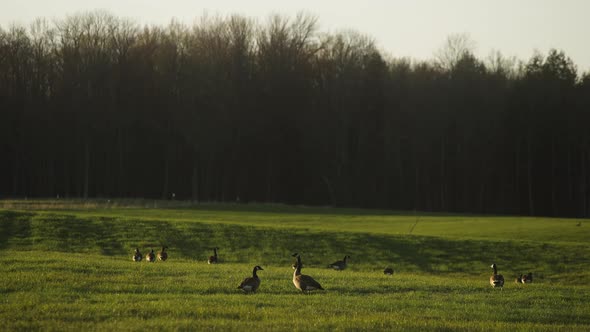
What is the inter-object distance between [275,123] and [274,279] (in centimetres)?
7686

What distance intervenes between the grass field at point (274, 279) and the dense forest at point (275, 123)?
4639cm

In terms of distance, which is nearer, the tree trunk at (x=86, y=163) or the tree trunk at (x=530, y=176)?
the tree trunk at (x=86, y=163)

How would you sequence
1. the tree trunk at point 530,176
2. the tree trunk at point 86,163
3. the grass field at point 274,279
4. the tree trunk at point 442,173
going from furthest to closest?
the tree trunk at point 442,173 → the tree trunk at point 530,176 → the tree trunk at point 86,163 → the grass field at point 274,279

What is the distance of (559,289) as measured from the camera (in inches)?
1082

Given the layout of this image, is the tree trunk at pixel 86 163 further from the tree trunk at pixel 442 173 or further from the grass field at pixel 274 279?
the tree trunk at pixel 442 173

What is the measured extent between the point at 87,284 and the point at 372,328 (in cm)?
961

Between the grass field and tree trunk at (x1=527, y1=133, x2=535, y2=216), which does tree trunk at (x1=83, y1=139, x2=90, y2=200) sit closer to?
the grass field

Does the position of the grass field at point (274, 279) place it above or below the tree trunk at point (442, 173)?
below

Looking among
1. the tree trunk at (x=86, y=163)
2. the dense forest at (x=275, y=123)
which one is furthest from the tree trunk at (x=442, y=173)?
the tree trunk at (x=86, y=163)

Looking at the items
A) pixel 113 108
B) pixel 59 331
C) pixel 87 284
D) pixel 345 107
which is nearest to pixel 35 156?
pixel 113 108

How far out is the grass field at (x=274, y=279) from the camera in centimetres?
1777

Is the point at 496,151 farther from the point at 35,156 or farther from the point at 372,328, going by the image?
the point at 372,328

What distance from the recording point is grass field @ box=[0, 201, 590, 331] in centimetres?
1777

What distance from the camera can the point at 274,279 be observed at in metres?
26.2
